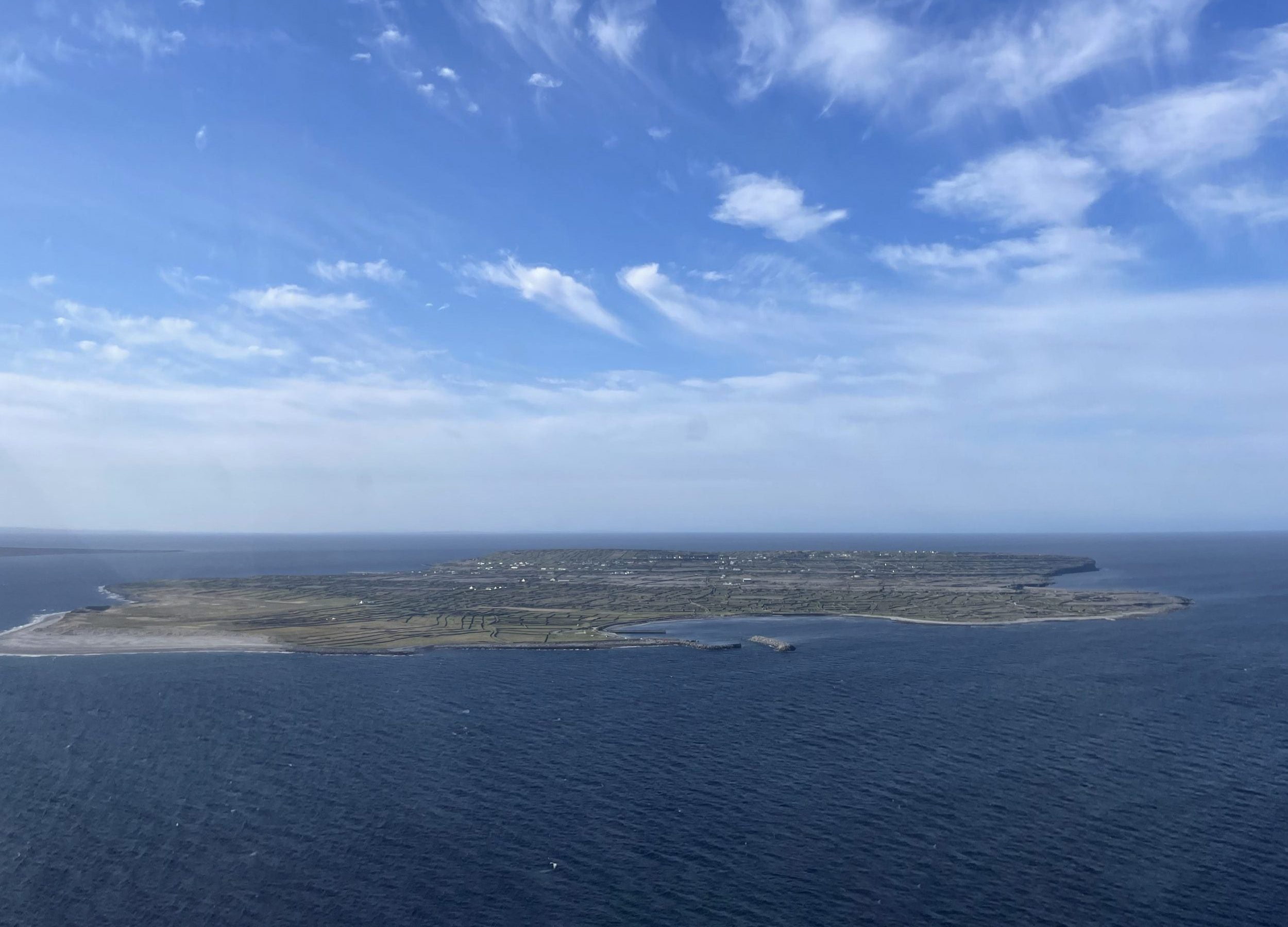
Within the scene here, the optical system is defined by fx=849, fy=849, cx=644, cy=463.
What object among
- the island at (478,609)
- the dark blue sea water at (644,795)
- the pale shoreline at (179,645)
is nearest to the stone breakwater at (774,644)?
the pale shoreline at (179,645)

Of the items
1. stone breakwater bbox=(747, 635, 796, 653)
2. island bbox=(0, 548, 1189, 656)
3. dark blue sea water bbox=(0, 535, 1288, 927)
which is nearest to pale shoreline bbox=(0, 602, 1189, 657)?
island bbox=(0, 548, 1189, 656)

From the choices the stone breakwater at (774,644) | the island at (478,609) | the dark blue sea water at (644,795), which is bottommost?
the dark blue sea water at (644,795)

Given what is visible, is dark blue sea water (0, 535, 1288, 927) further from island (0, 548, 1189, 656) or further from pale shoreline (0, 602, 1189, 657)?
island (0, 548, 1189, 656)

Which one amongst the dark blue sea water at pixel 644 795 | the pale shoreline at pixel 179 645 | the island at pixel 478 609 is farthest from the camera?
the island at pixel 478 609

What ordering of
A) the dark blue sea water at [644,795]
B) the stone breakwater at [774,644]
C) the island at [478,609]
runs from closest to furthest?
the dark blue sea water at [644,795], the stone breakwater at [774,644], the island at [478,609]

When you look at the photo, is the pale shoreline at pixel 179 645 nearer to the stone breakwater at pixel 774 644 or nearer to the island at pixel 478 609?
the island at pixel 478 609

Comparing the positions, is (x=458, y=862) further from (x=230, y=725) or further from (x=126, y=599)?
(x=126, y=599)
